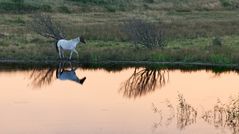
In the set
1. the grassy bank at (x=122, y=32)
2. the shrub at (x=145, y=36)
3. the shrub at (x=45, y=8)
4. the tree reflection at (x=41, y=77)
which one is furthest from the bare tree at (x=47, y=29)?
the shrub at (x=45, y=8)

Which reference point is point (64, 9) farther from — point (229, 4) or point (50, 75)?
point (50, 75)

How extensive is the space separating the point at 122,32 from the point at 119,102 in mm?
17662

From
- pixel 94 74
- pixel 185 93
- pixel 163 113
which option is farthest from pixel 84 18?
pixel 163 113

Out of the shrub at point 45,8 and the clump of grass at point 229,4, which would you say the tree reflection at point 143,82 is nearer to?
the shrub at point 45,8

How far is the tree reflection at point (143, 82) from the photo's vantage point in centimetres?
2535

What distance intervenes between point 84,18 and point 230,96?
27.5 m

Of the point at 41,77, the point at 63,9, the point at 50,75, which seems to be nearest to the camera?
the point at 41,77

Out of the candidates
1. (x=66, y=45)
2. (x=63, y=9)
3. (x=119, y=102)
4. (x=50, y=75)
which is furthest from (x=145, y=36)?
(x=63, y=9)

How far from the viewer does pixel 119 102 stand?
74.8 feet

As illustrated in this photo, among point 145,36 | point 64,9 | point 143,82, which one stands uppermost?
point 145,36

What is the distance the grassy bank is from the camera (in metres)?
32.7

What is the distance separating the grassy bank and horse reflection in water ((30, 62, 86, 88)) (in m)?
2.24

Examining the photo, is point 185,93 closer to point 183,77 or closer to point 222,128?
point 183,77

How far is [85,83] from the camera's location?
87.9ft
